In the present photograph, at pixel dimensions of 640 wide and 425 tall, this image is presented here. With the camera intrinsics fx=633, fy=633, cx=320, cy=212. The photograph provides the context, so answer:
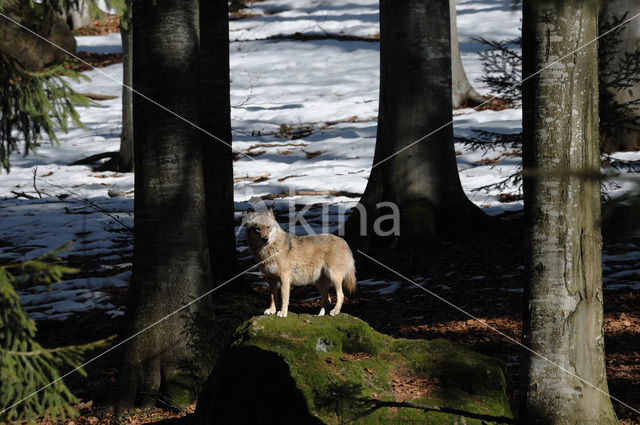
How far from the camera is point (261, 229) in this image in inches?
253

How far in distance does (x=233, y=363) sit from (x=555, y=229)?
268 cm

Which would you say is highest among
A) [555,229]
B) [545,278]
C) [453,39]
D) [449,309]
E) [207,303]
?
[453,39]

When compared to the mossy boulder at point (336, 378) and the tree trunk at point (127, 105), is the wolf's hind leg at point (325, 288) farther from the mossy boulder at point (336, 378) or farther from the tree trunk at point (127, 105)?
the tree trunk at point (127, 105)

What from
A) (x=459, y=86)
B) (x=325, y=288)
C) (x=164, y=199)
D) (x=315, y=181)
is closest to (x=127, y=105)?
(x=315, y=181)

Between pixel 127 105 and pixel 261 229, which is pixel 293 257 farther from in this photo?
pixel 127 105

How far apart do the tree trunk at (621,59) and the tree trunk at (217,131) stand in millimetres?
5962

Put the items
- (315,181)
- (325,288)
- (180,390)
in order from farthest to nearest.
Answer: (315,181)
(325,288)
(180,390)

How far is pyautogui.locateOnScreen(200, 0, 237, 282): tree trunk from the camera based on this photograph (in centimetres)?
838

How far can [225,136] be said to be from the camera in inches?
336

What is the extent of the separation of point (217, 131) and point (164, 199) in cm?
239

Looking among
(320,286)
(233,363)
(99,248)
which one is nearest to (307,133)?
(99,248)

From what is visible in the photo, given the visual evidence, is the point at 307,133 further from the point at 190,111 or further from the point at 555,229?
the point at 555,229

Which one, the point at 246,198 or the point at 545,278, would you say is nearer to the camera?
the point at 545,278

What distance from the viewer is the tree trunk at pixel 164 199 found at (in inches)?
245
